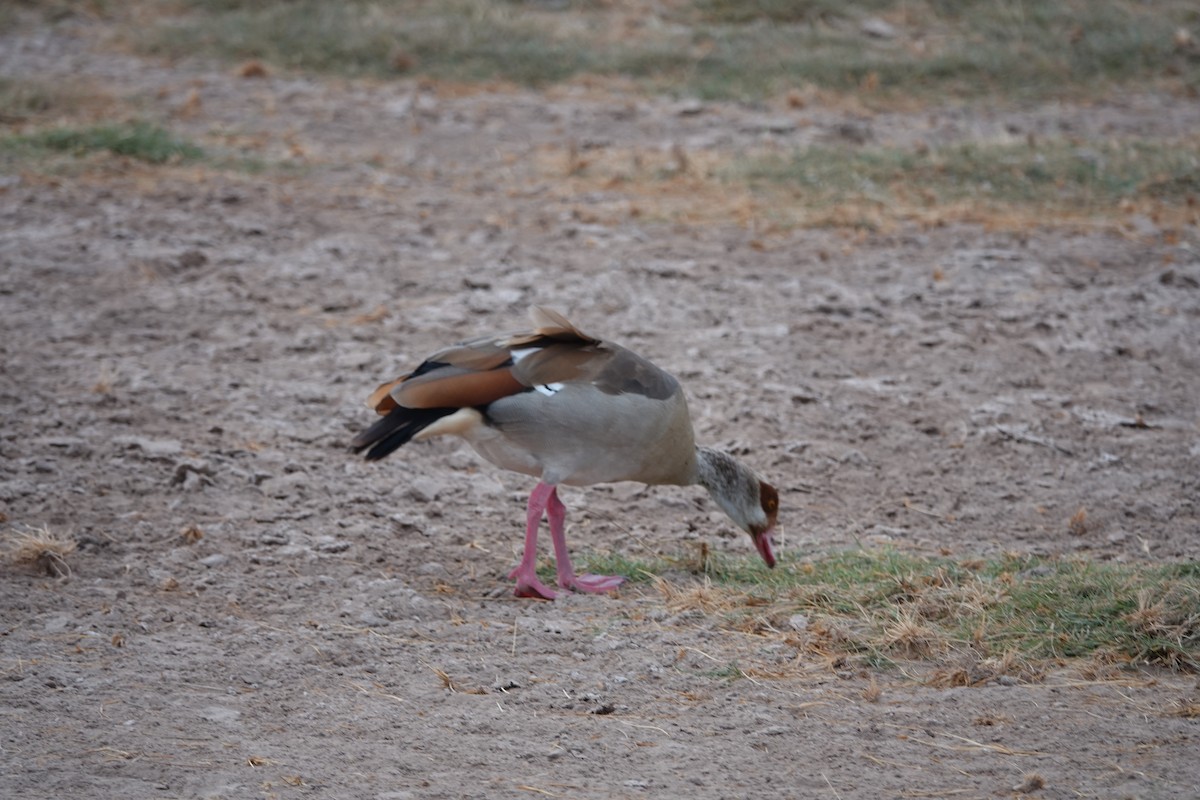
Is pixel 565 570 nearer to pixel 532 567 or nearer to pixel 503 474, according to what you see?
pixel 532 567

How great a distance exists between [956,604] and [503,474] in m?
2.70

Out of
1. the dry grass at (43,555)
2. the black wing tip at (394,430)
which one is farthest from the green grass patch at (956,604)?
the dry grass at (43,555)

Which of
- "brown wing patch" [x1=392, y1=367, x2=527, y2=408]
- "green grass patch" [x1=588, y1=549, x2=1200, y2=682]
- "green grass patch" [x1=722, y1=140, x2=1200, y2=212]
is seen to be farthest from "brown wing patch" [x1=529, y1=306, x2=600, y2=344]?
"green grass patch" [x1=722, y1=140, x2=1200, y2=212]

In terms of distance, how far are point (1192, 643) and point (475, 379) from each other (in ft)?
9.62

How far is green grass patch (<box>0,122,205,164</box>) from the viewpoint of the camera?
11.8 meters

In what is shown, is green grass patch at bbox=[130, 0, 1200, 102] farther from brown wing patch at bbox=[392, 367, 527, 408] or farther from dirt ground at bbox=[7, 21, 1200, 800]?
brown wing patch at bbox=[392, 367, 527, 408]

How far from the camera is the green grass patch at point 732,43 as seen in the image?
582 inches

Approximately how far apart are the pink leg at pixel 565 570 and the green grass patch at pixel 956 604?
0.17m

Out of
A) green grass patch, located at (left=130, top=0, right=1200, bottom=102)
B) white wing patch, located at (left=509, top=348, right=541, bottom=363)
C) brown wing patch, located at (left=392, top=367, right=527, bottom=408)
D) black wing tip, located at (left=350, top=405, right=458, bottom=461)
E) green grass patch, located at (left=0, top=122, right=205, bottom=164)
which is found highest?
green grass patch, located at (left=130, top=0, right=1200, bottom=102)

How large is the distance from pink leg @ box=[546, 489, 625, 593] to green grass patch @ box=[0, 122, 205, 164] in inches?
284

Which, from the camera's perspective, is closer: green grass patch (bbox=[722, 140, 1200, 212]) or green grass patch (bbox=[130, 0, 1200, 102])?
green grass patch (bbox=[722, 140, 1200, 212])

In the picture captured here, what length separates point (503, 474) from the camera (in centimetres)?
719

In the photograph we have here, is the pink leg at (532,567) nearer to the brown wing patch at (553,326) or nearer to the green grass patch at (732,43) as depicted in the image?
the brown wing patch at (553,326)

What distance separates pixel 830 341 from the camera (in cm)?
865
